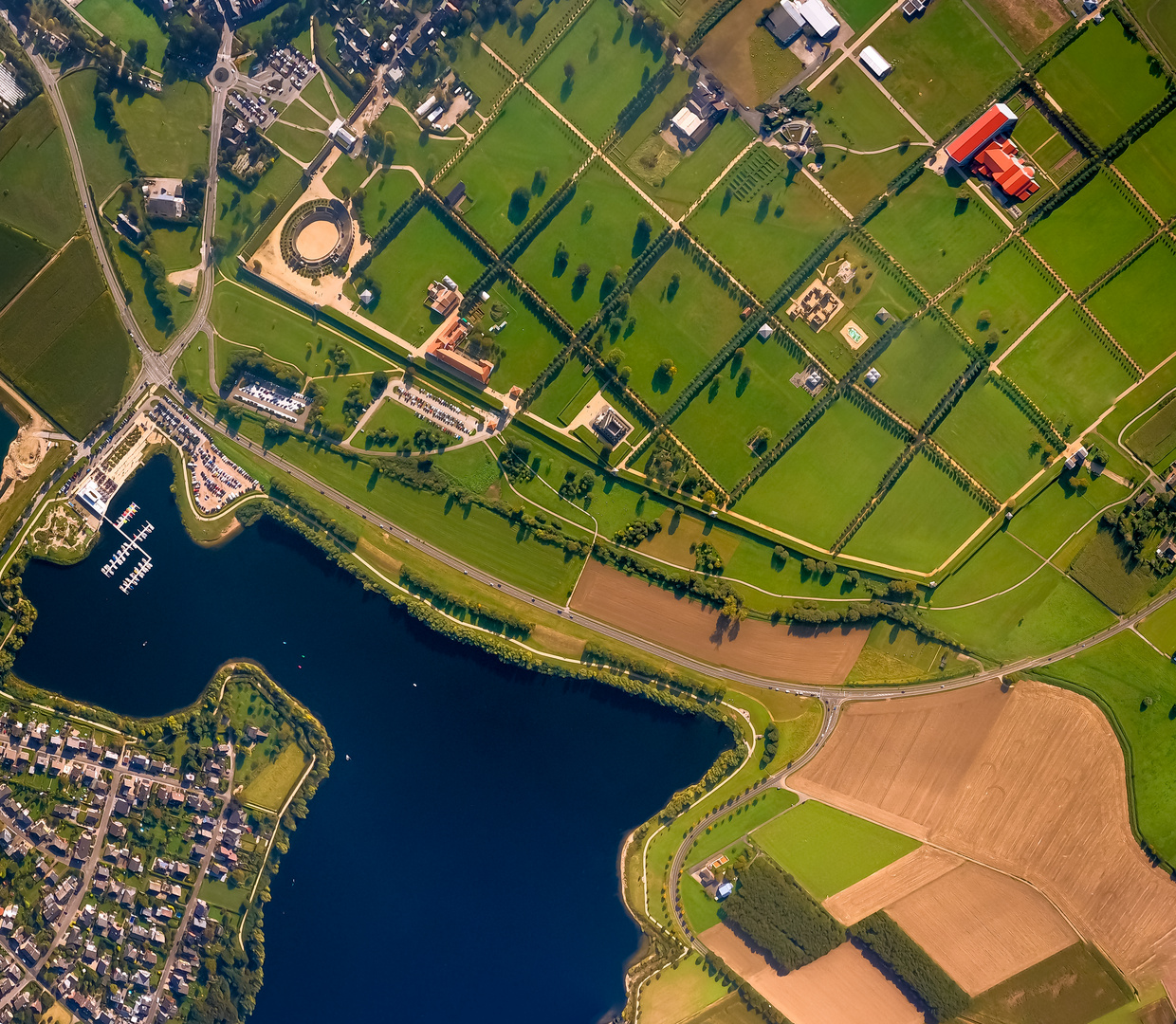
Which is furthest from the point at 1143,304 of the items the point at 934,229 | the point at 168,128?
the point at 168,128

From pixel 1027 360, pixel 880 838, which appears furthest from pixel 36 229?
pixel 880 838

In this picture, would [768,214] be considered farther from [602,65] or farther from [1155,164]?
[1155,164]

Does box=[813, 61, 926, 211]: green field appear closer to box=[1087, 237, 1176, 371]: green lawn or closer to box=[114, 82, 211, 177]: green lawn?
box=[1087, 237, 1176, 371]: green lawn

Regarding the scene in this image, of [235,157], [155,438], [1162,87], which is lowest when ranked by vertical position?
[155,438]

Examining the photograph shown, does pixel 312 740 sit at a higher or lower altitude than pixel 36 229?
lower

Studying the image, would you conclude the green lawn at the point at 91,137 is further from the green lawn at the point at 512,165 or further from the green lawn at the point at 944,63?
the green lawn at the point at 944,63

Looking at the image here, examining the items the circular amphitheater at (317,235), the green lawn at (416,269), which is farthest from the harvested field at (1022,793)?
the circular amphitheater at (317,235)

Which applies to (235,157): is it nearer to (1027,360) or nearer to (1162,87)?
(1027,360)
